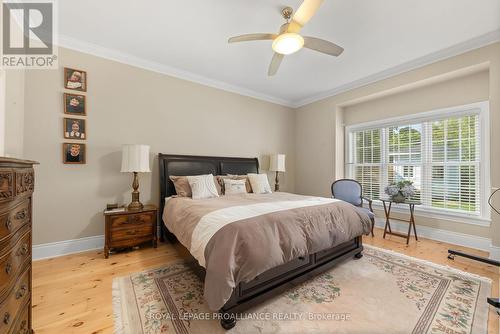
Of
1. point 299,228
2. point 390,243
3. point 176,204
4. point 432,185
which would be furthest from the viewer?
point 432,185

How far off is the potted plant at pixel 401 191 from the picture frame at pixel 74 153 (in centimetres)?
474

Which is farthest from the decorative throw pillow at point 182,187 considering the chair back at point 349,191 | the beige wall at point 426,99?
the beige wall at point 426,99

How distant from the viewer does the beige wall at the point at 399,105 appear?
2675 mm

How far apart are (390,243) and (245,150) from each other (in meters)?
3.06

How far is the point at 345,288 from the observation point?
6.67 ft

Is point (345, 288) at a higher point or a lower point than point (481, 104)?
lower

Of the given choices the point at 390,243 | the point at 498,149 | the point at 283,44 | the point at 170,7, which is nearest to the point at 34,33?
the point at 170,7

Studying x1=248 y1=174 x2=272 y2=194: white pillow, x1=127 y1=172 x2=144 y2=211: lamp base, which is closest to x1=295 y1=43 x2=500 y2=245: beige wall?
x1=248 y1=174 x2=272 y2=194: white pillow

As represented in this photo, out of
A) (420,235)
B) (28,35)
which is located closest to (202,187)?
(28,35)

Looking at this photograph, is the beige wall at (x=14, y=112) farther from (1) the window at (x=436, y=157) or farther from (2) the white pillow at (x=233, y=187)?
(1) the window at (x=436, y=157)

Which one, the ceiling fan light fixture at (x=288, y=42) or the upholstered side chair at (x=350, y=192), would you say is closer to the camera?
the ceiling fan light fixture at (x=288, y=42)

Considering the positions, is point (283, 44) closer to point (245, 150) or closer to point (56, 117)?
point (245, 150)

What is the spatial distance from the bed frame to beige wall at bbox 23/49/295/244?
0.71 ft

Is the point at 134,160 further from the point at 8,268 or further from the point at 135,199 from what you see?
the point at 8,268
